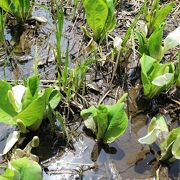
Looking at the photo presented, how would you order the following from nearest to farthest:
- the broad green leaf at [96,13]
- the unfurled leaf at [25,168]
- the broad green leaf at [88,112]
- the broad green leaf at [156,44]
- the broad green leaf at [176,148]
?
the unfurled leaf at [25,168]
the broad green leaf at [176,148]
the broad green leaf at [88,112]
the broad green leaf at [156,44]
the broad green leaf at [96,13]

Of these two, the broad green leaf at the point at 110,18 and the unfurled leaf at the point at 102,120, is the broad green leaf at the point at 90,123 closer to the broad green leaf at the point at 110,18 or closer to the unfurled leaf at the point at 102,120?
the unfurled leaf at the point at 102,120

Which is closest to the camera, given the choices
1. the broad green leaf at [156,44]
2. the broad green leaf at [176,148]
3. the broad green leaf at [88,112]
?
the broad green leaf at [176,148]

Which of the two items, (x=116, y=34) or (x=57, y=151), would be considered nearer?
(x=57, y=151)

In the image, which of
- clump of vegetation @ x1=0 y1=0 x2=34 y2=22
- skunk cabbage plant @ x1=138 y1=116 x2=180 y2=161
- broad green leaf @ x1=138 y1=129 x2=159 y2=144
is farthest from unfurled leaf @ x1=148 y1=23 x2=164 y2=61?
clump of vegetation @ x1=0 y1=0 x2=34 y2=22

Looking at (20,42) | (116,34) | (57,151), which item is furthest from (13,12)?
(57,151)

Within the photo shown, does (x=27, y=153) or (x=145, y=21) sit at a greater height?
(x=145, y=21)

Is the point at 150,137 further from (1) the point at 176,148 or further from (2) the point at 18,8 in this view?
(2) the point at 18,8

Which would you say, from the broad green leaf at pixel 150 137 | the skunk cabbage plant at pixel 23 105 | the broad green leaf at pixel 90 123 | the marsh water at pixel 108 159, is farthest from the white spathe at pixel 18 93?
the broad green leaf at pixel 150 137

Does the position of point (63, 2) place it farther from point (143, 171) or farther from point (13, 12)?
point (143, 171)

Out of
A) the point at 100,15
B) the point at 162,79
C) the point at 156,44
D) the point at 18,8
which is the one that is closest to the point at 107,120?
the point at 162,79
